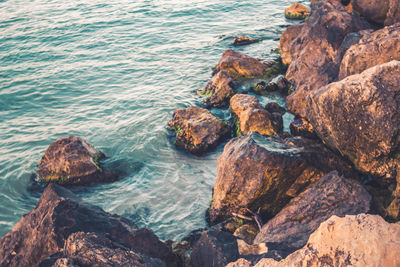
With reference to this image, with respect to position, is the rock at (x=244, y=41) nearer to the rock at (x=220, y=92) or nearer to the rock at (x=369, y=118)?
the rock at (x=220, y=92)

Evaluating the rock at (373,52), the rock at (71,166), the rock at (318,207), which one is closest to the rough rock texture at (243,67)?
the rock at (373,52)

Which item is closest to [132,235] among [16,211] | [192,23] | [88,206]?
[88,206]

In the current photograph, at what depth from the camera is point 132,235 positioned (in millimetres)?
5570

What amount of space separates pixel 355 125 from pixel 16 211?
865 cm

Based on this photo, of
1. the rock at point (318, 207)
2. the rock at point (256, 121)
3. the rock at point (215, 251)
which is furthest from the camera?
the rock at point (256, 121)

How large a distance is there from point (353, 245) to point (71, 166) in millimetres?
8519

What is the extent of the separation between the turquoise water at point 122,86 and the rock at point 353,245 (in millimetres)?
5236

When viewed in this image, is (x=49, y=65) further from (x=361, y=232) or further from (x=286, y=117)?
(x=361, y=232)

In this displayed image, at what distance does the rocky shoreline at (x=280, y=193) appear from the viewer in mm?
3618

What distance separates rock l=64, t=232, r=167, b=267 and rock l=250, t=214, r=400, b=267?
1.99m

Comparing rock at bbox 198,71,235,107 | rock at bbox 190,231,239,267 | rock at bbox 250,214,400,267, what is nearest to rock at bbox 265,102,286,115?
rock at bbox 198,71,235,107

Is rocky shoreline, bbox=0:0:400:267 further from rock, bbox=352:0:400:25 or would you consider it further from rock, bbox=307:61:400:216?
rock, bbox=352:0:400:25

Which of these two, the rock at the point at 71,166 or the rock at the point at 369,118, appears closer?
the rock at the point at 369,118

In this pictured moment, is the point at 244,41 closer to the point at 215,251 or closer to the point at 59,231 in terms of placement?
the point at 215,251
